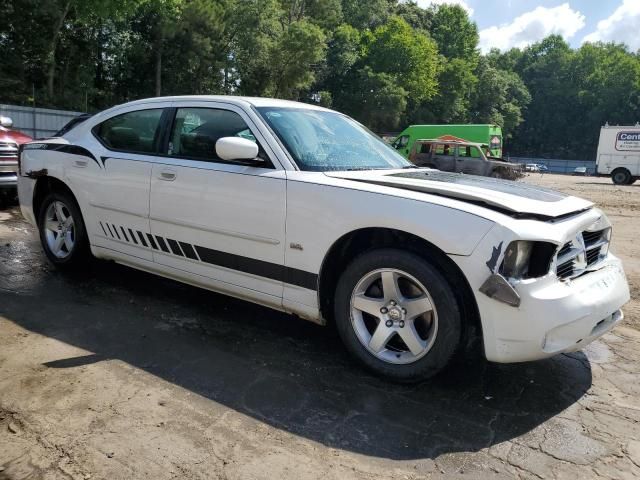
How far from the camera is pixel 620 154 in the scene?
3008 centimetres

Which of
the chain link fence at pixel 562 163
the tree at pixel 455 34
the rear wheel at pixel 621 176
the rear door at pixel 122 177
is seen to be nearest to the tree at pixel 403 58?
the tree at pixel 455 34

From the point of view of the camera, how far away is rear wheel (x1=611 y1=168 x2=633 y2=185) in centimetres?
2969

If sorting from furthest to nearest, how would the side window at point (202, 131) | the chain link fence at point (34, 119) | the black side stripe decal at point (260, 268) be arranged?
the chain link fence at point (34, 119), the side window at point (202, 131), the black side stripe decal at point (260, 268)

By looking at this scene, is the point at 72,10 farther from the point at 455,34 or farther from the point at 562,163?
the point at 562,163

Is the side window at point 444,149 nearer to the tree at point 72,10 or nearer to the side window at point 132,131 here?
the tree at point 72,10

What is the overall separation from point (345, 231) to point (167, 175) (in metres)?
1.60

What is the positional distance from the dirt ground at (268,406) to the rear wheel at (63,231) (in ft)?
2.43

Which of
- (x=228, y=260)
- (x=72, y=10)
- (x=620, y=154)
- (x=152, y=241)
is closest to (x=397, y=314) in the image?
(x=228, y=260)

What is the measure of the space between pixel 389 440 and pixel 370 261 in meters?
0.99

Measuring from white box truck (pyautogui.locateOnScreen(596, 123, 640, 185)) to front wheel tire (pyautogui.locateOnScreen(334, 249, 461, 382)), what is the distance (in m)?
31.4

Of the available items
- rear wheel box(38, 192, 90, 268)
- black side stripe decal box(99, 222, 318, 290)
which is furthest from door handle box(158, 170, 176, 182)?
rear wheel box(38, 192, 90, 268)

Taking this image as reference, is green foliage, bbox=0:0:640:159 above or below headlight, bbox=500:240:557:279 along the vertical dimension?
above

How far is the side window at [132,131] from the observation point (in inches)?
171

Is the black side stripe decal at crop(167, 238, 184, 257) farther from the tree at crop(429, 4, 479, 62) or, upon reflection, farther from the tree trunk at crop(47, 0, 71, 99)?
the tree at crop(429, 4, 479, 62)
